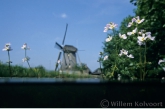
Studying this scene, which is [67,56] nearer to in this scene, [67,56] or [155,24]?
[67,56]

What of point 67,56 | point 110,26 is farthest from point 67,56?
point 110,26

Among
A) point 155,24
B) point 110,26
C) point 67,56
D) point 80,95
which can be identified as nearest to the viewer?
point 110,26

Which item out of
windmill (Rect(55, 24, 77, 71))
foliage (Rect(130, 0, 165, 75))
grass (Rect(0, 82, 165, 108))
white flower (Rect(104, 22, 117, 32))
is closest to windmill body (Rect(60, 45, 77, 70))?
windmill (Rect(55, 24, 77, 71))

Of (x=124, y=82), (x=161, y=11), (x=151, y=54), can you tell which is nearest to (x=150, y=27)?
(x=161, y=11)

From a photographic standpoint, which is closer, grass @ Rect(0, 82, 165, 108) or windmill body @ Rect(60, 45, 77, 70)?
grass @ Rect(0, 82, 165, 108)

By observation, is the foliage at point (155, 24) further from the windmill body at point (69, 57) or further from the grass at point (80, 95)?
the windmill body at point (69, 57)

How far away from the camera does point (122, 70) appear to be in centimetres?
412

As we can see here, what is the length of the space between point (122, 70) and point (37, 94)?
2140 millimetres

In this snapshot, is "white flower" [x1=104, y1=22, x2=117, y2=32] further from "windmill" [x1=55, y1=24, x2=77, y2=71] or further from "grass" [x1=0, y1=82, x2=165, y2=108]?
"windmill" [x1=55, y1=24, x2=77, y2=71]

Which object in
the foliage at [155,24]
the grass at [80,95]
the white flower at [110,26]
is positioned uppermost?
the foliage at [155,24]

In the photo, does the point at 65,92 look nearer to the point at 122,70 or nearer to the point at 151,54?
the point at 122,70

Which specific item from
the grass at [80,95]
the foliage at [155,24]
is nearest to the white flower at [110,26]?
the grass at [80,95]

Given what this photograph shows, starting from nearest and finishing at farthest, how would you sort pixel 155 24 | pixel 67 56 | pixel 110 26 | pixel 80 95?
1. pixel 110 26
2. pixel 80 95
3. pixel 155 24
4. pixel 67 56

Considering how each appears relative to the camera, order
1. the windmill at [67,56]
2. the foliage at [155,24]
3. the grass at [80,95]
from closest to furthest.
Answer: the grass at [80,95] < the foliage at [155,24] < the windmill at [67,56]
